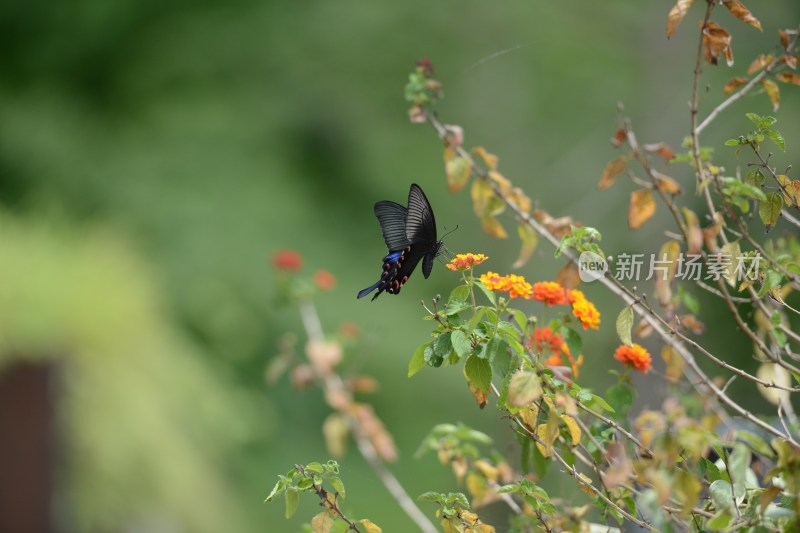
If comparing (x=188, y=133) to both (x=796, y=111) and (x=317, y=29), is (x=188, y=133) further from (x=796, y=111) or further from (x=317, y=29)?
(x=796, y=111)

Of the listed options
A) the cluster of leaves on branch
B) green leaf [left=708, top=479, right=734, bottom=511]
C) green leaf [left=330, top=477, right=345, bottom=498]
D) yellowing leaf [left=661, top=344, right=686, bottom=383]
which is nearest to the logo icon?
the cluster of leaves on branch

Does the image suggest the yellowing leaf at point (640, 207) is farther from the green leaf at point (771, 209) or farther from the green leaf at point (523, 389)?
the green leaf at point (523, 389)

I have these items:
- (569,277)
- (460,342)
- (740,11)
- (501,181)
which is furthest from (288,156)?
(460,342)

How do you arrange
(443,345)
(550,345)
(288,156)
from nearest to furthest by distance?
(443,345), (550,345), (288,156)

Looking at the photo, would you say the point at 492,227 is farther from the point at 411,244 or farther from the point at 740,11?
the point at 740,11

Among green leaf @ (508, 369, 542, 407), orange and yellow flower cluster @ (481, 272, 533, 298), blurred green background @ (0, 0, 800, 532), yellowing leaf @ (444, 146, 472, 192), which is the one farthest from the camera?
blurred green background @ (0, 0, 800, 532)

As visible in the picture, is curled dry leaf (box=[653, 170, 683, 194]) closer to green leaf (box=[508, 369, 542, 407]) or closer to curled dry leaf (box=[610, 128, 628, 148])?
curled dry leaf (box=[610, 128, 628, 148])

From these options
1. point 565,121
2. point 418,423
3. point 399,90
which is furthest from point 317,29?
point 418,423
